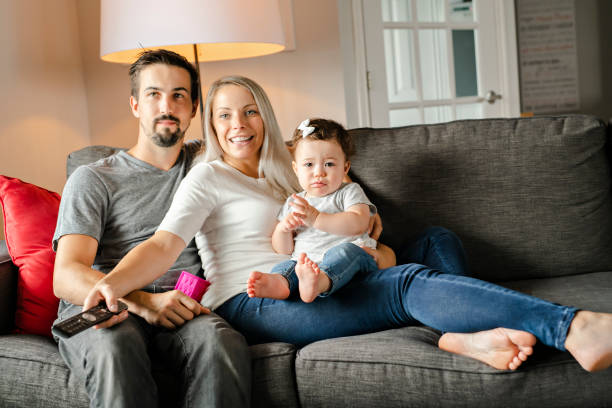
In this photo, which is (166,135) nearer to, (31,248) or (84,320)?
(31,248)

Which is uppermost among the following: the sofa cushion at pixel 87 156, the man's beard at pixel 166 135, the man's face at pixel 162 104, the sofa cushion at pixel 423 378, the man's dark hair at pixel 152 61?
the man's dark hair at pixel 152 61

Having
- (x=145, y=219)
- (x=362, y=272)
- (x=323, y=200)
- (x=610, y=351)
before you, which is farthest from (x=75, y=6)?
(x=610, y=351)

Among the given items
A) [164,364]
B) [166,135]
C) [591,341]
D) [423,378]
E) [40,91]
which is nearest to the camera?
[591,341]

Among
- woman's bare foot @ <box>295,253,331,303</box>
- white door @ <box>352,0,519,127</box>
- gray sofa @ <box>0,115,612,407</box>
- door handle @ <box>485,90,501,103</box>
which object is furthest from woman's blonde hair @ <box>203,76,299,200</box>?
door handle @ <box>485,90,501,103</box>

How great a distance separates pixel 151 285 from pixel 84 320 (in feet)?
1.40

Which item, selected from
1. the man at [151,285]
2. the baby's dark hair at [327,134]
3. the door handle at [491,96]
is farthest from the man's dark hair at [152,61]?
the door handle at [491,96]

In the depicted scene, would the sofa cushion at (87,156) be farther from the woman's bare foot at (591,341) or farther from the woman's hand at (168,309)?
the woman's bare foot at (591,341)

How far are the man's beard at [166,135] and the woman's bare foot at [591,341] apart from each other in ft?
3.69

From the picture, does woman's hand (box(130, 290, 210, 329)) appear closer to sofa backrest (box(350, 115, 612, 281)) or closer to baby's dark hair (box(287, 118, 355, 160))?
baby's dark hair (box(287, 118, 355, 160))

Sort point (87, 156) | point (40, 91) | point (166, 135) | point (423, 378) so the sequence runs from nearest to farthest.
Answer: point (423, 378), point (166, 135), point (87, 156), point (40, 91)

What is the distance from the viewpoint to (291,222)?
1.54 m

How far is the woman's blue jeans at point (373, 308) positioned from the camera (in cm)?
130

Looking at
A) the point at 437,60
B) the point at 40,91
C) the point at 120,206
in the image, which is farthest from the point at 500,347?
the point at 437,60

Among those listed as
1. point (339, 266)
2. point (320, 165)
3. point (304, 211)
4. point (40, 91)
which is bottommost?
point (339, 266)
